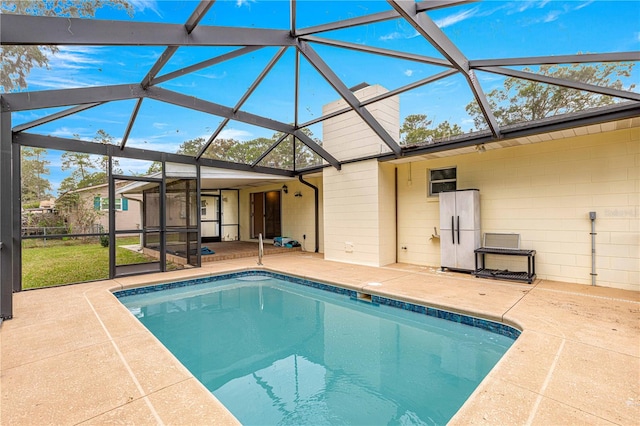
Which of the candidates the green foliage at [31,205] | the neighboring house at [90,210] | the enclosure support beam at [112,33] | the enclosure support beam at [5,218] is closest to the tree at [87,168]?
the neighboring house at [90,210]

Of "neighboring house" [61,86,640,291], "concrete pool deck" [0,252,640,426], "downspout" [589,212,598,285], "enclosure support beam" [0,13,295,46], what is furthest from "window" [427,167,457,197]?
"enclosure support beam" [0,13,295,46]

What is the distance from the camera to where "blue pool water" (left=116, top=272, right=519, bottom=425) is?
2447 mm

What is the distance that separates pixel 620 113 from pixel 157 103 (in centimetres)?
733

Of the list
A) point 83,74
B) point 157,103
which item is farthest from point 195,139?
point 83,74

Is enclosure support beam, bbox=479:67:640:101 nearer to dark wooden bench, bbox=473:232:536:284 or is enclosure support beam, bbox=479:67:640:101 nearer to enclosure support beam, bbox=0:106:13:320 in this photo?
dark wooden bench, bbox=473:232:536:284

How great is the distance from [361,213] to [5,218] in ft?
20.7

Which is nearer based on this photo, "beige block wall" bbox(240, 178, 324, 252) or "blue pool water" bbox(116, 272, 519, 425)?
"blue pool water" bbox(116, 272, 519, 425)

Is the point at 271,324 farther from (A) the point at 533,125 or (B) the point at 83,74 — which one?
(A) the point at 533,125

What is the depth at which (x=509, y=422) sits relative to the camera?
5.98 feet

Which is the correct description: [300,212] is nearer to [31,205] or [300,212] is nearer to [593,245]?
[31,205]

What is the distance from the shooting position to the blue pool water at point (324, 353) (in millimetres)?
2447

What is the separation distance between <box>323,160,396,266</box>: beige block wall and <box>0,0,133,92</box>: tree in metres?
5.52

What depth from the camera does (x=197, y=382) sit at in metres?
2.33

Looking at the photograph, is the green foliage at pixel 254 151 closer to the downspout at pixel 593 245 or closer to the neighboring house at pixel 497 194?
the neighboring house at pixel 497 194
